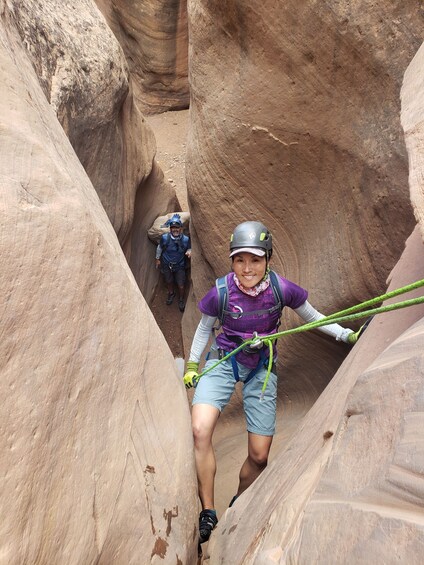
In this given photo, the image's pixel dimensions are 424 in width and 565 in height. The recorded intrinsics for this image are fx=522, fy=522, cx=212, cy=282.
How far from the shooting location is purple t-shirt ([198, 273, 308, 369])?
2.96 meters

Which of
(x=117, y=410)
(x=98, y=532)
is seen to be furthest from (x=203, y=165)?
(x=98, y=532)

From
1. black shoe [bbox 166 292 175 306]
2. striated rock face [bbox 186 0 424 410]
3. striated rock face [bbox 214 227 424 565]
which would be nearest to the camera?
striated rock face [bbox 214 227 424 565]

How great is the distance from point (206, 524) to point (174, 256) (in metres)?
4.39

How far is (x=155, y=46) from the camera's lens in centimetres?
1030

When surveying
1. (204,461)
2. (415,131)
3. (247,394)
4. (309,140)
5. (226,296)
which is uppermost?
(309,140)

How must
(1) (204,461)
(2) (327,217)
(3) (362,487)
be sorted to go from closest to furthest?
(3) (362,487) → (1) (204,461) → (2) (327,217)

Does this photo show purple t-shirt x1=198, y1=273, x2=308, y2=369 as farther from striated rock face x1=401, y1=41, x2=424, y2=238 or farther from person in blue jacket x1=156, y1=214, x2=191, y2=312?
person in blue jacket x1=156, y1=214, x2=191, y2=312

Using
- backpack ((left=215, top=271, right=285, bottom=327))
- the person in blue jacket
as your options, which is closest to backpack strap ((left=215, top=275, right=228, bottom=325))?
backpack ((left=215, top=271, right=285, bottom=327))

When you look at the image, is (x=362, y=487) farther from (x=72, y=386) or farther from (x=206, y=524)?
(x=206, y=524)

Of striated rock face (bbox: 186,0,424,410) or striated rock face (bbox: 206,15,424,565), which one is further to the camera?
striated rock face (bbox: 186,0,424,410)

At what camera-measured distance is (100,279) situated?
1.91 meters

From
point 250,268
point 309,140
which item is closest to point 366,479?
point 250,268

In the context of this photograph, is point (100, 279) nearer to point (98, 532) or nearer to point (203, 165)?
point (98, 532)

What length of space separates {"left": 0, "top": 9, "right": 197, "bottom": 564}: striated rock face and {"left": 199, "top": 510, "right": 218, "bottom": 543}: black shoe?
36cm
